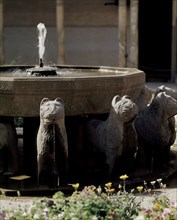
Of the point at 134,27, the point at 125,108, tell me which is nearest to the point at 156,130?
the point at 125,108

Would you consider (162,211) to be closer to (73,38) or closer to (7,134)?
(7,134)

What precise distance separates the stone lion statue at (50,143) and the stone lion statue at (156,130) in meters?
1.33

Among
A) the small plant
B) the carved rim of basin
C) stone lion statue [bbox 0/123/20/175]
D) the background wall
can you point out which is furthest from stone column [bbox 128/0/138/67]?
the small plant

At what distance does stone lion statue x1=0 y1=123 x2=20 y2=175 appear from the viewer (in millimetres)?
7824

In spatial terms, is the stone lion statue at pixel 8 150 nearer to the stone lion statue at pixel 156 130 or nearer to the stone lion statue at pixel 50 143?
the stone lion statue at pixel 50 143

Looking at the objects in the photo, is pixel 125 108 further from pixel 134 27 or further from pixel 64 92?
pixel 134 27

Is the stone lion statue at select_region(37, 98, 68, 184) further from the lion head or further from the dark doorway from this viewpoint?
the dark doorway

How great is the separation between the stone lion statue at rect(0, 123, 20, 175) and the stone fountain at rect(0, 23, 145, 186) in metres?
0.19

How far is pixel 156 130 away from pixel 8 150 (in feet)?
6.18

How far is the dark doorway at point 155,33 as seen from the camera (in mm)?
27141

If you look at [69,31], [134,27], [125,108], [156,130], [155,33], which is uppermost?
[134,27]

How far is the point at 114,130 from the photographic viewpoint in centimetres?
766

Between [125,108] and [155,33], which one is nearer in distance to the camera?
[125,108]

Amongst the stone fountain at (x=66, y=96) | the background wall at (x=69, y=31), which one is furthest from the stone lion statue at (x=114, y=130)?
the background wall at (x=69, y=31)
